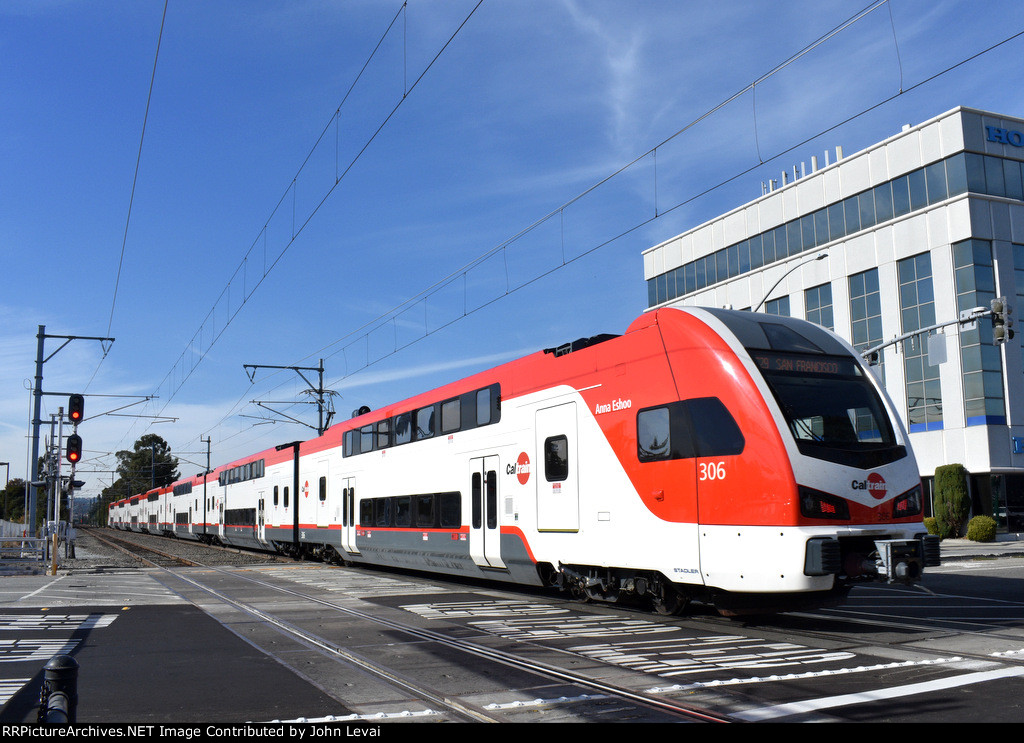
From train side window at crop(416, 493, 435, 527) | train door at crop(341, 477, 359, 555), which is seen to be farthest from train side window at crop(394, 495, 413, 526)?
train door at crop(341, 477, 359, 555)

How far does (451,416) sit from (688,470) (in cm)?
743

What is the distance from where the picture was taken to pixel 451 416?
16.8 metres

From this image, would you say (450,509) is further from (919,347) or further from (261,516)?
(919,347)

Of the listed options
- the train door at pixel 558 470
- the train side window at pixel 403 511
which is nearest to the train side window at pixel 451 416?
the train side window at pixel 403 511

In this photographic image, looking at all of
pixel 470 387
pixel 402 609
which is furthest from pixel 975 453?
pixel 402 609

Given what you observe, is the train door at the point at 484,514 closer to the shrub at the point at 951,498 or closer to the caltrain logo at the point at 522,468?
the caltrain logo at the point at 522,468

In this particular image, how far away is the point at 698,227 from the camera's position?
5009 cm

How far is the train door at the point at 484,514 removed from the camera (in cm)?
1467

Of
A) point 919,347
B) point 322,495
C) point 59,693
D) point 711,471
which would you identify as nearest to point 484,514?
point 711,471

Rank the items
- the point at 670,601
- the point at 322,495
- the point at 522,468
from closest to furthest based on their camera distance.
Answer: the point at 670,601
the point at 522,468
the point at 322,495

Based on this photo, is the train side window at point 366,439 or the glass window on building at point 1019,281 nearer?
the train side window at point 366,439

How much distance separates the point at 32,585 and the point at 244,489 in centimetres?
1663

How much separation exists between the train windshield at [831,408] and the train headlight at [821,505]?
0.42 meters

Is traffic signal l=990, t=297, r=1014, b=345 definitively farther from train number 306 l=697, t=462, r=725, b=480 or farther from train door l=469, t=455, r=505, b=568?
train number 306 l=697, t=462, r=725, b=480
